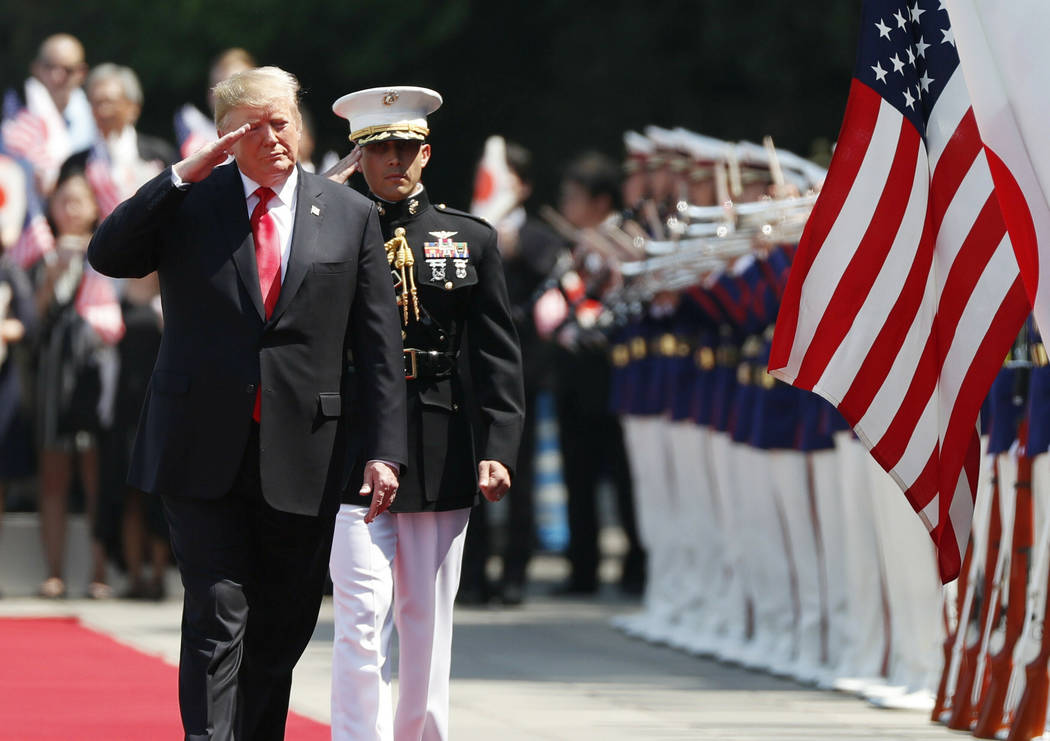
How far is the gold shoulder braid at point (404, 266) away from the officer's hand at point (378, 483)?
0.76m

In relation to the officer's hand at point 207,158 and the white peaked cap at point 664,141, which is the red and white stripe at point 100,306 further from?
the officer's hand at point 207,158

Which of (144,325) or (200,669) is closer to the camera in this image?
(200,669)

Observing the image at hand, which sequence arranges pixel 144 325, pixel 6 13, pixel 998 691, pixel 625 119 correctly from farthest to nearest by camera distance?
pixel 6 13, pixel 625 119, pixel 144 325, pixel 998 691

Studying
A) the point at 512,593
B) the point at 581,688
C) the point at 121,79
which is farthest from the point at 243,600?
the point at 121,79

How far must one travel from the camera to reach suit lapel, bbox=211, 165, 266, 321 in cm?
620

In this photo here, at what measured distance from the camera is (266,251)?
6305 mm

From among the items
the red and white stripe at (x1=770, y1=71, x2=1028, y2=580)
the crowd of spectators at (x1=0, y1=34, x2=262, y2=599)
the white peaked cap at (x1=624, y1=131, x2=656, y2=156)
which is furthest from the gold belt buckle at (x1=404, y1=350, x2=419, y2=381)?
the crowd of spectators at (x1=0, y1=34, x2=262, y2=599)

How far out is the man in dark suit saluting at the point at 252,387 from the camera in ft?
20.2

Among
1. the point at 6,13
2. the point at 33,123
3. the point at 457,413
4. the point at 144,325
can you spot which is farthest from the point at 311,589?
the point at 6,13

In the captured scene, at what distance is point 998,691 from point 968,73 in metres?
2.50

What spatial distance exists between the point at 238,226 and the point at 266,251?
0.11 meters

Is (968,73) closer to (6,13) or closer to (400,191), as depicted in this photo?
(400,191)

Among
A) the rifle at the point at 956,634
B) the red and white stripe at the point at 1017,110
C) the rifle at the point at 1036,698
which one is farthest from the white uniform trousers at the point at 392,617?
the rifle at the point at 956,634

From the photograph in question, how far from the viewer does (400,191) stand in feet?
23.2
